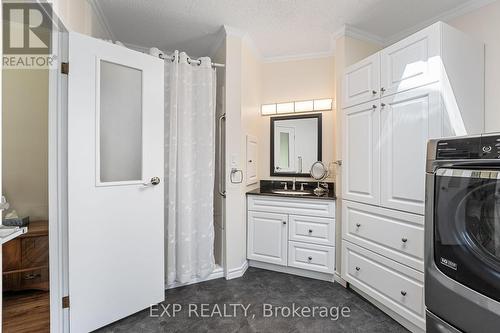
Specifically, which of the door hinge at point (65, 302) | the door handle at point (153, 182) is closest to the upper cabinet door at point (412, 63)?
the door handle at point (153, 182)

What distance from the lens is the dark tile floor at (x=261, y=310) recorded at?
5.81 feet

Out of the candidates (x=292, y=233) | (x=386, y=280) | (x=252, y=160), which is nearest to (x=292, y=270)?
(x=292, y=233)

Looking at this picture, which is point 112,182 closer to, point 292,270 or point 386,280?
point 292,270

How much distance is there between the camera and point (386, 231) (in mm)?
1882

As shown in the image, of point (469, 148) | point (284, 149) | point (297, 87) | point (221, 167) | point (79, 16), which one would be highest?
point (79, 16)

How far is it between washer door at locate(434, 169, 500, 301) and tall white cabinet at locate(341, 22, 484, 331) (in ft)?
1.60

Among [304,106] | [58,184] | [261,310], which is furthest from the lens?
[304,106]

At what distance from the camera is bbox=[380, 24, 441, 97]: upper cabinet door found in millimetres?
1603

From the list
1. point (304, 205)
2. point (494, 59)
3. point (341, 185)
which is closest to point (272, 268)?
point (304, 205)

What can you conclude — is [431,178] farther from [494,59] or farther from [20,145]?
[20,145]

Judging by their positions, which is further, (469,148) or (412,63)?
(412,63)

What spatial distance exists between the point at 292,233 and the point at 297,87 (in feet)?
5.67

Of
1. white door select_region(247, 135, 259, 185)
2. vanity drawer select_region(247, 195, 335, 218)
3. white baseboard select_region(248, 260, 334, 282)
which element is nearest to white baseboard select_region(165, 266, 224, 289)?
white baseboard select_region(248, 260, 334, 282)

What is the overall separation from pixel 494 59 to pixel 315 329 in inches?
91.4
